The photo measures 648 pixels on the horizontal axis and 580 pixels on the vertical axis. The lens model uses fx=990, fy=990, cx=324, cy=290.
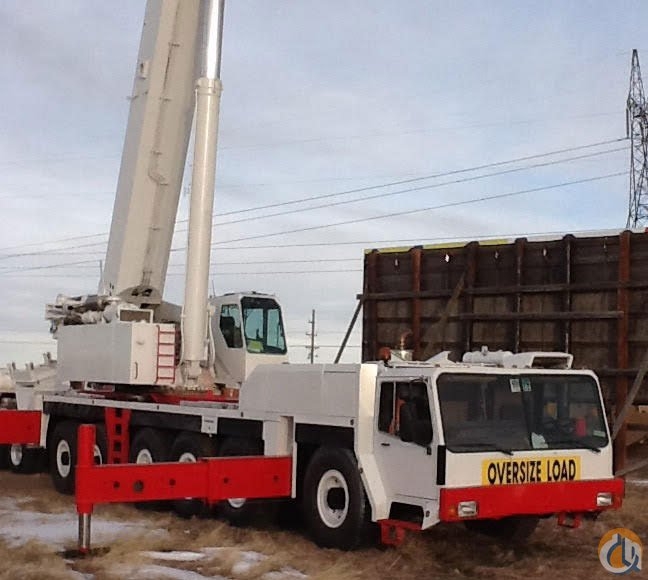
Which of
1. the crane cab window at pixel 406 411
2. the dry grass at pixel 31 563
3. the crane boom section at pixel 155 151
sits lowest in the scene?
the dry grass at pixel 31 563

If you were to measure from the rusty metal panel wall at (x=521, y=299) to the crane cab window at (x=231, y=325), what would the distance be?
2.65 meters

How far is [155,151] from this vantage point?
14.8 meters

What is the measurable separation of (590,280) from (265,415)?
22.2 ft

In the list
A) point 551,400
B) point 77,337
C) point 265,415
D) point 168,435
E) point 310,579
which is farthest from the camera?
point 77,337

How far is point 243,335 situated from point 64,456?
3.22 metres

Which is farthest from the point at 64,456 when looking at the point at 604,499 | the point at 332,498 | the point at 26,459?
the point at 604,499

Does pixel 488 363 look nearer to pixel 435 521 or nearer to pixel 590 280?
pixel 435 521

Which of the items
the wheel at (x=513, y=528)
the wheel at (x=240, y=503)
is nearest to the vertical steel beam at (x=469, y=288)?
the wheel at (x=240, y=503)

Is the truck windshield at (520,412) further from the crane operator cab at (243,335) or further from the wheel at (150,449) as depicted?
the crane operator cab at (243,335)

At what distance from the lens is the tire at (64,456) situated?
46.1 ft

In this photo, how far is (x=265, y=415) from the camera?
10500 millimetres

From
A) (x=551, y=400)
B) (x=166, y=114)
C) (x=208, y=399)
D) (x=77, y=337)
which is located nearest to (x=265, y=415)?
(x=208, y=399)

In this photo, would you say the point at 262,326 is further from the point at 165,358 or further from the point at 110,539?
the point at 110,539

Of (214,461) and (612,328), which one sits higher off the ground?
(612,328)
